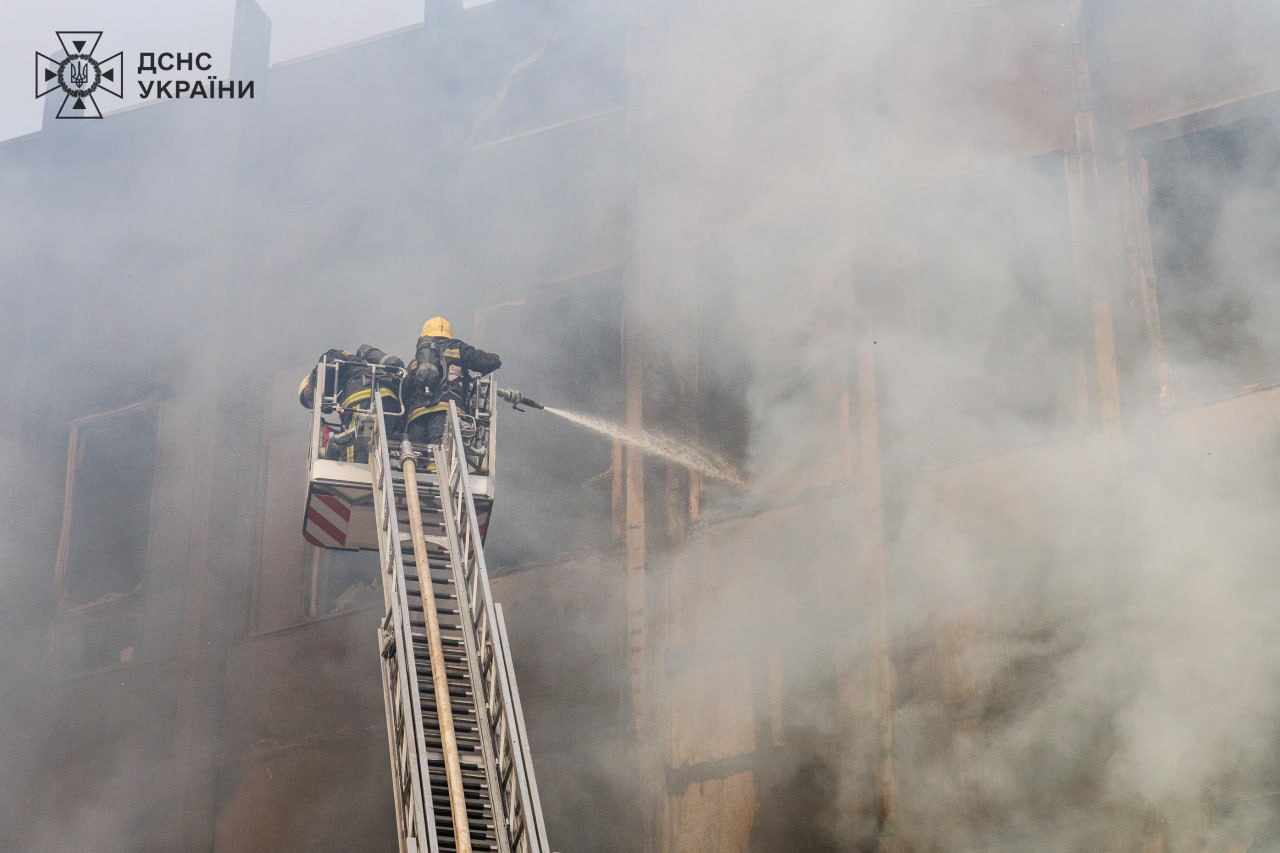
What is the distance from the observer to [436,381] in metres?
8.71

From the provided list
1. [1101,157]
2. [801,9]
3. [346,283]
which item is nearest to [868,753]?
[1101,157]

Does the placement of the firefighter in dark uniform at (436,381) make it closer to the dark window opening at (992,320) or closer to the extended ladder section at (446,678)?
the extended ladder section at (446,678)

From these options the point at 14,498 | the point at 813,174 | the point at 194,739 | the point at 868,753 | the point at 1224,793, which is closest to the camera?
the point at 1224,793

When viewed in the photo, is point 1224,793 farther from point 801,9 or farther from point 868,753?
point 801,9

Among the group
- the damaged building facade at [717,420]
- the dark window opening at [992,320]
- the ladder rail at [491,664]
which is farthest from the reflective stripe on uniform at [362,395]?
the dark window opening at [992,320]

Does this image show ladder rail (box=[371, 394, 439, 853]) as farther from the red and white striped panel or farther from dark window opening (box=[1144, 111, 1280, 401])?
dark window opening (box=[1144, 111, 1280, 401])

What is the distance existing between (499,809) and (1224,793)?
10.7 ft

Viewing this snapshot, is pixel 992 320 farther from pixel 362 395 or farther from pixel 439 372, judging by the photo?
pixel 362 395

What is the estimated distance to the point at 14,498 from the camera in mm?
12836

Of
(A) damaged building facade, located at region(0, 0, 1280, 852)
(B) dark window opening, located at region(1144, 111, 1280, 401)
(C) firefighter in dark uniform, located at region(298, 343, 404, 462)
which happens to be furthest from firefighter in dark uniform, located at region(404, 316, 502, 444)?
(B) dark window opening, located at region(1144, 111, 1280, 401)

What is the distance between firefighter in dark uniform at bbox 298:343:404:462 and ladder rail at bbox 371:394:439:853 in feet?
0.61

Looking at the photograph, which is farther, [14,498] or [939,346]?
[14,498]

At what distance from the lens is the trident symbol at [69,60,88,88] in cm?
1341

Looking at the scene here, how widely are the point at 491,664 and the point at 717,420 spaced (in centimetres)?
288
